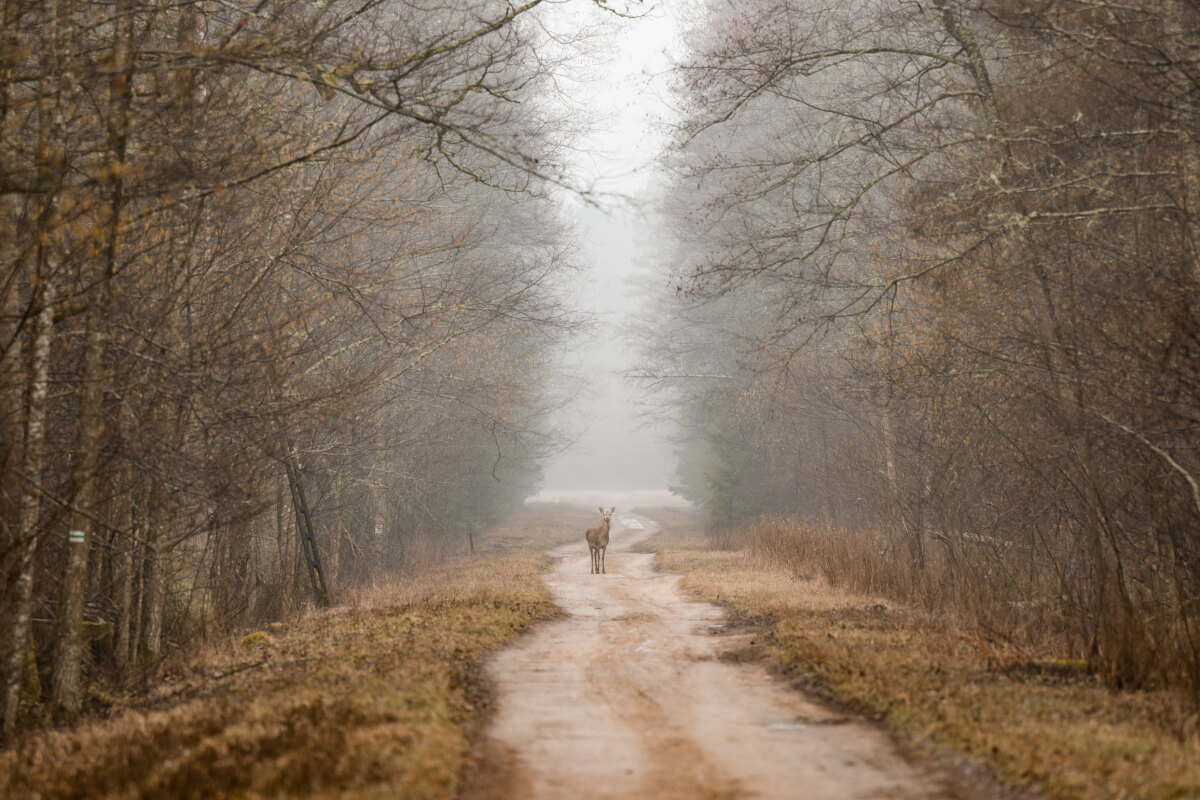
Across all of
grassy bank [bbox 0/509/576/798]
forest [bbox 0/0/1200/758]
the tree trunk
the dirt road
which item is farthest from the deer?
the tree trunk

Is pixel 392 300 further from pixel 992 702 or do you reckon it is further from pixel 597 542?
pixel 992 702

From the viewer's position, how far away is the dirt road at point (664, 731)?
18.0 feet

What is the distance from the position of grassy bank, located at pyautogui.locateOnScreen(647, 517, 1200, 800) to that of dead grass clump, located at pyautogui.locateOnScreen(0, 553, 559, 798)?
9.50ft

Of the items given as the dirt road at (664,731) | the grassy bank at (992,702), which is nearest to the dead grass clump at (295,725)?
the dirt road at (664,731)

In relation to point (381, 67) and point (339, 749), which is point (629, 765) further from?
point (381, 67)

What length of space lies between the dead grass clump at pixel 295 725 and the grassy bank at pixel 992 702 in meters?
2.89

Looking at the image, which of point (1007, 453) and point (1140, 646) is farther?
point (1007, 453)

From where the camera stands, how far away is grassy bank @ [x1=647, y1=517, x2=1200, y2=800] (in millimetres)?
5395

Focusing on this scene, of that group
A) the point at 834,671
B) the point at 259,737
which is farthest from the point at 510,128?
the point at 259,737

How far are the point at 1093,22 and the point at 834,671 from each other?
739 cm

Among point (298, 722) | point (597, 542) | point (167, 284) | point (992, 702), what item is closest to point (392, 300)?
point (597, 542)

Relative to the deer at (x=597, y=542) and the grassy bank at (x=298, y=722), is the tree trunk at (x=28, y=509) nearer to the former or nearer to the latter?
the grassy bank at (x=298, y=722)

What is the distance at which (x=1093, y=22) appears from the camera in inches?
423

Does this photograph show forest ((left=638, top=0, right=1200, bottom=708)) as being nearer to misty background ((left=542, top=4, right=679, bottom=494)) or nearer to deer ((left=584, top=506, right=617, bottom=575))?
misty background ((left=542, top=4, right=679, bottom=494))
